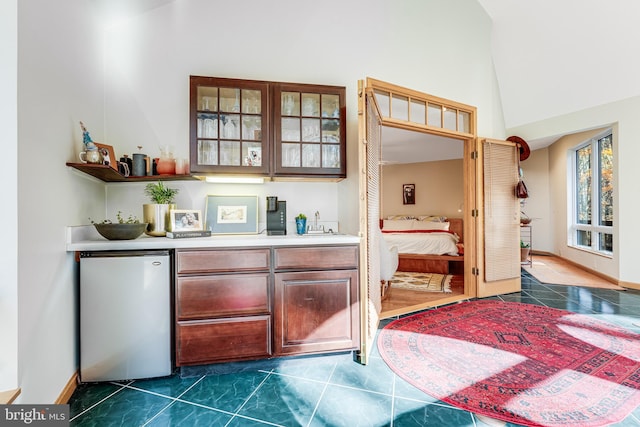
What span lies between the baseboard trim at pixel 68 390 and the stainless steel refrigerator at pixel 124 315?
4 cm

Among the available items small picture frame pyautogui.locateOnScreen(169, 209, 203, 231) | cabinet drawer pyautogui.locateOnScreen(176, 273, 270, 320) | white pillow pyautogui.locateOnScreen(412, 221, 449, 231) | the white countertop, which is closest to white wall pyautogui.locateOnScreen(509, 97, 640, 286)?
white pillow pyautogui.locateOnScreen(412, 221, 449, 231)

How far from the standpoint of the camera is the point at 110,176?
231 cm

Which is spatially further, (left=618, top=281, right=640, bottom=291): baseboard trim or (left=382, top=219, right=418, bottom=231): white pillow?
(left=382, top=219, right=418, bottom=231): white pillow

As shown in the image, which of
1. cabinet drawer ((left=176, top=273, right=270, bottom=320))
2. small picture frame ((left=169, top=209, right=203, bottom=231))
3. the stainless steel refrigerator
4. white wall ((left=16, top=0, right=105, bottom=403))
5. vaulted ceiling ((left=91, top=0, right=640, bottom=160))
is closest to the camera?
white wall ((left=16, top=0, right=105, bottom=403))

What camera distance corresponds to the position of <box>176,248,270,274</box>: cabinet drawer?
2.03 m

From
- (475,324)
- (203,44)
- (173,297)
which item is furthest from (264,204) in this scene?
(475,324)

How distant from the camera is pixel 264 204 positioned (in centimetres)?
279

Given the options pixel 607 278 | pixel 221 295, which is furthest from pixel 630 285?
pixel 221 295

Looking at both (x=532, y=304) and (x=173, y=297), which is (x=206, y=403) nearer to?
(x=173, y=297)

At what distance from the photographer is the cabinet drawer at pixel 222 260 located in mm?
2031
